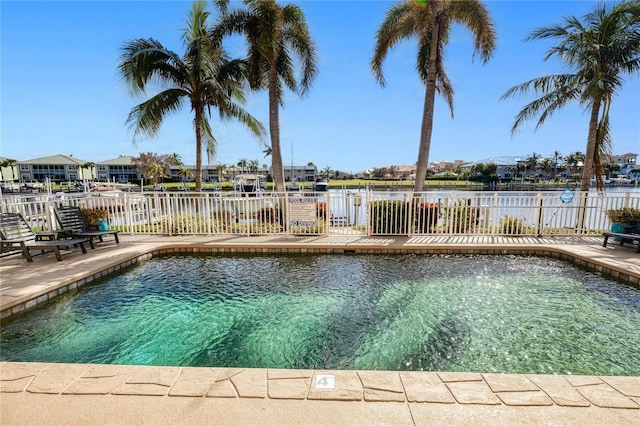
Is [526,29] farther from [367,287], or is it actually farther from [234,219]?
[234,219]

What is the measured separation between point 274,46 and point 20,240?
742cm

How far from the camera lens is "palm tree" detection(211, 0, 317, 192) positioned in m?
8.84

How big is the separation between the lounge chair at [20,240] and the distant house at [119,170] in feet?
208

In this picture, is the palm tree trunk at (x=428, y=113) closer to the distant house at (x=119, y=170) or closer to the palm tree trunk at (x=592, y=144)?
the palm tree trunk at (x=592, y=144)

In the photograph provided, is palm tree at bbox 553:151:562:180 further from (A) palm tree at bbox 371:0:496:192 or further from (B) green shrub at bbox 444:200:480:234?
(B) green shrub at bbox 444:200:480:234

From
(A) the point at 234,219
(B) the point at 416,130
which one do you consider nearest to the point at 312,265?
(A) the point at 234,219

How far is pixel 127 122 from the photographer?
389 inches

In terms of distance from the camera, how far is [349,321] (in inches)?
156

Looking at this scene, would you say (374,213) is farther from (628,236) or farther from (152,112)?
(152,112)

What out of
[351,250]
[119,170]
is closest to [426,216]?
[351,250]

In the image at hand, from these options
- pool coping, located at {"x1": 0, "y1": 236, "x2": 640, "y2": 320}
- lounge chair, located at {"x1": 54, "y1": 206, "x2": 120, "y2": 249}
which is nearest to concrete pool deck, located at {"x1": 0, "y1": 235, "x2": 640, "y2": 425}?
pool coping, located at {"x1": 0, "y1": 236, "x2": 640, "y2": 320}

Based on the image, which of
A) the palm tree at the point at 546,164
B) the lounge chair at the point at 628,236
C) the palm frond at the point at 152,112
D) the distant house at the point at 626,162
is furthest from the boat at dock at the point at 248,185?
the distant house at the point at 626,162

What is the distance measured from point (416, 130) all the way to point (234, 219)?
6570mm

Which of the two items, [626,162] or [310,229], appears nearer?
[310,229]
